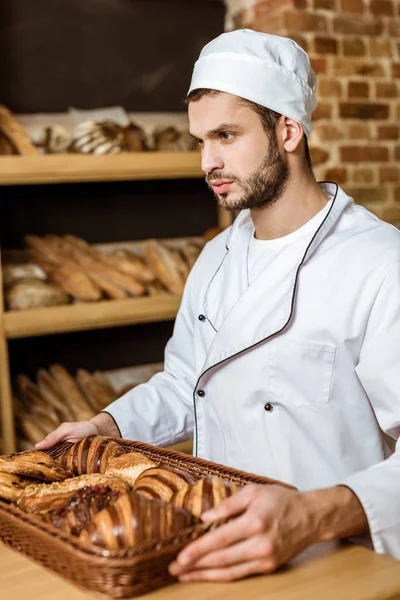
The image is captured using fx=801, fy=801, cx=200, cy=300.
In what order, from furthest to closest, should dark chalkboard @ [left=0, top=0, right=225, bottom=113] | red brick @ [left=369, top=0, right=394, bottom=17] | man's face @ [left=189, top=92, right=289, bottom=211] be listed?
red brick @ [left=369, top=0, right=394, bottom=17]
dark chalkboard @ [left=0, top=0, right=225, bottom=113]
man's face @ [left=189, top=92, right=289, bottom=211]

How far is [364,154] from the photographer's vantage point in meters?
3.06

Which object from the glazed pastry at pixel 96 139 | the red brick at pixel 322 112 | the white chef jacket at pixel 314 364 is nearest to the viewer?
the white chef jacket at pixel 314 364

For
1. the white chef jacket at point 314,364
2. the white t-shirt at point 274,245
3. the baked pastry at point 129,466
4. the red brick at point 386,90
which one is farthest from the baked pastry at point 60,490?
the red brick at point 386,90

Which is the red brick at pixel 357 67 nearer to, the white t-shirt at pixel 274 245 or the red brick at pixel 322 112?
the red brick at pixel 322 112

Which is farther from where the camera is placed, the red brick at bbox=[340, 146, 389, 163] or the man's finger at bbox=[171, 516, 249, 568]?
the red brick at bbox=[340, 146, 389, 163]

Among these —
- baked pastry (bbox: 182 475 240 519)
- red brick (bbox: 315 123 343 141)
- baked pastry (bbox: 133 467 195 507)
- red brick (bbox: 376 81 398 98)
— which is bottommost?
baked pastry (bbox: 133 467 195 507)

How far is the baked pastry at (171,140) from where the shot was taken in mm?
2893

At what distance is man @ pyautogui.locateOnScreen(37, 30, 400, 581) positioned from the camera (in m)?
1.51

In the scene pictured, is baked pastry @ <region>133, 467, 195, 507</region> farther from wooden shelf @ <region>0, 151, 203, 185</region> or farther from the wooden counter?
wooden shelf @ <region>0, 151, 203, 185</region>

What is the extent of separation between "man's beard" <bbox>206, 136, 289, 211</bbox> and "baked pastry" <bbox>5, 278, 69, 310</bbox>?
1113mm

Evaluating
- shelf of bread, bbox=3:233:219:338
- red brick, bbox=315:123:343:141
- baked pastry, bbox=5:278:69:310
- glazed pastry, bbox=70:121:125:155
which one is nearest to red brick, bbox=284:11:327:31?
red brick, bbox=315:123:343:141

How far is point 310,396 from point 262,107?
59 cm

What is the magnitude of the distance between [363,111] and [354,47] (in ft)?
0.79

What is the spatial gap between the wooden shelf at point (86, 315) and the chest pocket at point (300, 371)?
4.03 ft
